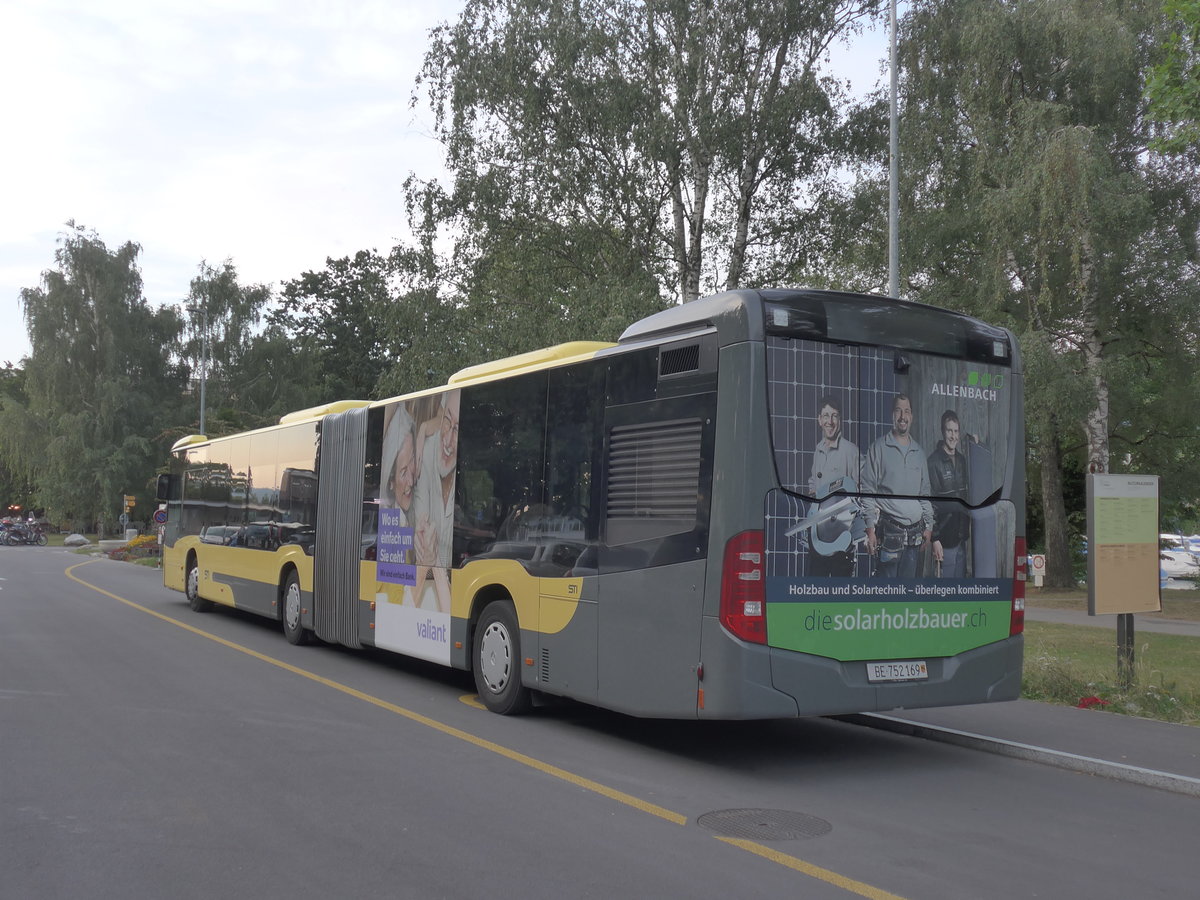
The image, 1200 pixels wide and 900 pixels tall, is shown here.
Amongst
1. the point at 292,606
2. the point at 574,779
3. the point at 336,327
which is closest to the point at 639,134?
the point at 292,606

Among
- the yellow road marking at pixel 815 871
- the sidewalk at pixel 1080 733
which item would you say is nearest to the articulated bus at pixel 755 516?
the sidewalk at pixel 1080 733

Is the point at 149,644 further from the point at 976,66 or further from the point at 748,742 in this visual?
the point at 976,66

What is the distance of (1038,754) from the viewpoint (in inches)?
315

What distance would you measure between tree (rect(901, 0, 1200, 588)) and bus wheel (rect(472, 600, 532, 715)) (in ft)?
53.0

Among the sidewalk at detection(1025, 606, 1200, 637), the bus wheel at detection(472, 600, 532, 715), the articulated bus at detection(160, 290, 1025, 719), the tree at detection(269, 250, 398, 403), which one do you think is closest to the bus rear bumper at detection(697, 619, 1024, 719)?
the articulated bus at detection(160, 290, 1025, 719)

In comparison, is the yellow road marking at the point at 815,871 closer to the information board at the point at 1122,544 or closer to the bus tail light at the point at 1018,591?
the bus tail light at the point at 1018,591

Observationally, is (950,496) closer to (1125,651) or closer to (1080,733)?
(1080,733)

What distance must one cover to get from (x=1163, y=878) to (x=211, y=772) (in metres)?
5.57

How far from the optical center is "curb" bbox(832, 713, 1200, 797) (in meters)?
7.18

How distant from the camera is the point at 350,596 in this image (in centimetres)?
1276

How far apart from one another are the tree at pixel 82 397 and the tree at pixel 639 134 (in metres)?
41.3

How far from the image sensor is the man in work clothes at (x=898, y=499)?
7.52m

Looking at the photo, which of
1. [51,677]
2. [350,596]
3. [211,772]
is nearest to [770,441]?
[211,772]

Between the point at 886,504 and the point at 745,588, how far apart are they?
51.4 inches
